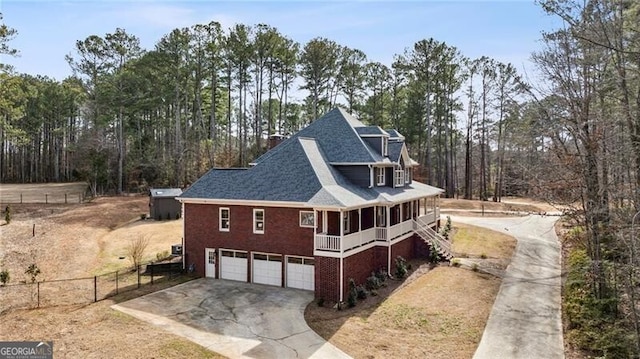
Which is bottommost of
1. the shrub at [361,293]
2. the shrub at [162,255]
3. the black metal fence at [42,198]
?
the shrub at [361,293]

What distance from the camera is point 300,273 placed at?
19.6 m

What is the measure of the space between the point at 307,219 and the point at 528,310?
10.2 m

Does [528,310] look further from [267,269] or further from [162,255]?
[162,255]

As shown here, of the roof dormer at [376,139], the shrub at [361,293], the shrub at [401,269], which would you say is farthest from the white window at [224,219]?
the roof dormer at [376,139]

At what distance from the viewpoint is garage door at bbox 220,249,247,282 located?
2094 centimetres

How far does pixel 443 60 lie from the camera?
165 feet

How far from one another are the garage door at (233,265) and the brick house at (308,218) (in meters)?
0.05

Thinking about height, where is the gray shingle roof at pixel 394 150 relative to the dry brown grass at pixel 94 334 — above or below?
above

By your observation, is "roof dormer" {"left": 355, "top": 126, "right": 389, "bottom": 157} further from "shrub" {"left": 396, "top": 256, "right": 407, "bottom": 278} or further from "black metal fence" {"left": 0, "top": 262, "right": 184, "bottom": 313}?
"black metal fence" {"left": 0, "top": 262, "right": 184, "bottom": 313}

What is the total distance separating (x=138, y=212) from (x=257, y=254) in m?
20.6

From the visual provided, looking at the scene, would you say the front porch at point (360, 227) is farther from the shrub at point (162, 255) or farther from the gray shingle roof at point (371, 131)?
the shrub at point (162, 255)

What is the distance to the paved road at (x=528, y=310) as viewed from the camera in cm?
1370

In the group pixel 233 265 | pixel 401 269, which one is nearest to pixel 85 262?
pixel 233 265

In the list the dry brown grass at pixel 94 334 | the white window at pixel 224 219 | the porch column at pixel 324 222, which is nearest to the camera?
the dry brown grass at pixel 94 334
